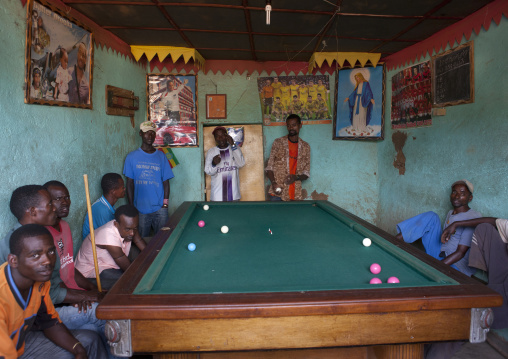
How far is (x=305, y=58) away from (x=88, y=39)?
10.0 feet

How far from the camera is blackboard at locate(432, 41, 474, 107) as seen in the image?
3.62m

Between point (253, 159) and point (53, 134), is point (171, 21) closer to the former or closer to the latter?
point (53, 134)

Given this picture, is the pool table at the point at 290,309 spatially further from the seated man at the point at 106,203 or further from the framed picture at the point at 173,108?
the framed picture at the point at 173,108

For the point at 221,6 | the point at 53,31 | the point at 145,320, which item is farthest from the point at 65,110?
the point at 145,320

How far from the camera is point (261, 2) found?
3.23 meters

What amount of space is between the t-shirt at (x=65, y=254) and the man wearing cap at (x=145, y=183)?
1.78 meters

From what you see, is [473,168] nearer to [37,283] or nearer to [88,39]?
[37,283]

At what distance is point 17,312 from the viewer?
1658 millimetres

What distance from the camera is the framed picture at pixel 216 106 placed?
18.0ft

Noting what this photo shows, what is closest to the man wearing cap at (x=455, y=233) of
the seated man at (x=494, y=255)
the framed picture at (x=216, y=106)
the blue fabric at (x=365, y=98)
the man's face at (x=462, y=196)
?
the man's face at (x=462, y=196)

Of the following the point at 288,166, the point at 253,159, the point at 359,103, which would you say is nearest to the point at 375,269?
the point at 288,166

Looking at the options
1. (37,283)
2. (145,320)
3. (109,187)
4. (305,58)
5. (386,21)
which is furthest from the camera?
(305,58)

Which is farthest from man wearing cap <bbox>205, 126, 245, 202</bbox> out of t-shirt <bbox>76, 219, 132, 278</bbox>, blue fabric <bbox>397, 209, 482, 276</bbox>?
blue fabric <bbox>397, 209, 482, 276</bbox>

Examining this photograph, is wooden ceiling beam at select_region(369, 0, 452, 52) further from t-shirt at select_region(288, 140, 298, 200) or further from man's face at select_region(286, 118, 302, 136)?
t-shirt at select_region(288, 140, 298, 200)
